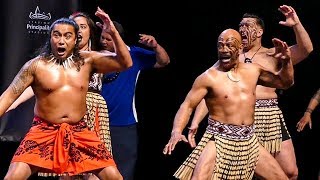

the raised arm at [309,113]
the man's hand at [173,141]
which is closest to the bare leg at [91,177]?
the man's hand at [173,141]

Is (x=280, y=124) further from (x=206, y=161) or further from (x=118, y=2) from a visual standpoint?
(x=118, y=2)

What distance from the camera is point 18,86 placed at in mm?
4566

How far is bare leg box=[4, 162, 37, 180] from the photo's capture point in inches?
173

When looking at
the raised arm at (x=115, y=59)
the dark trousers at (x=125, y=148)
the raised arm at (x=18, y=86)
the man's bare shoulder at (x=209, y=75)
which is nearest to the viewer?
the raised arm at (x=18, y=86)

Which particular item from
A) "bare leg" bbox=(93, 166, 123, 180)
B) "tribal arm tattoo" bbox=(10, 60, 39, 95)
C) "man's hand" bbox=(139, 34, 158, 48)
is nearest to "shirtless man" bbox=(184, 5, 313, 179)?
"man's hand" bbox=(139, 34, 158, 48)

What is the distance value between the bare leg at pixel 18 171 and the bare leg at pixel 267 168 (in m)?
1.37

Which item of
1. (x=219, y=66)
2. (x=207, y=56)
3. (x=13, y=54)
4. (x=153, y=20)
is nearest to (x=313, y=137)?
(x=207, y=56)

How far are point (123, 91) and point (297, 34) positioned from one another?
128cm

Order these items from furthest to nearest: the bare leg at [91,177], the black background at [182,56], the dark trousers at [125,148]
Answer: the black background at [182,56]
the dark trousers at [125,148]
the bare leg at [91,177]

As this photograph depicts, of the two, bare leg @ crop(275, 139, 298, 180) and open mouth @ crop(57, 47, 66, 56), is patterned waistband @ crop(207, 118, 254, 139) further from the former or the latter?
open mouth @ crop(57, 47, 66, 56)

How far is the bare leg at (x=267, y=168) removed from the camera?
4801 millimetres

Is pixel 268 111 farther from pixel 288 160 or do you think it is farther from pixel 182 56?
pixel 182 56

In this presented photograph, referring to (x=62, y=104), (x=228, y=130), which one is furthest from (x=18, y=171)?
(x=228, y=130)

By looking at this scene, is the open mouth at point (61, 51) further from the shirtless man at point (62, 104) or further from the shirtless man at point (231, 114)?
the shirtless man at point (231, 114)
